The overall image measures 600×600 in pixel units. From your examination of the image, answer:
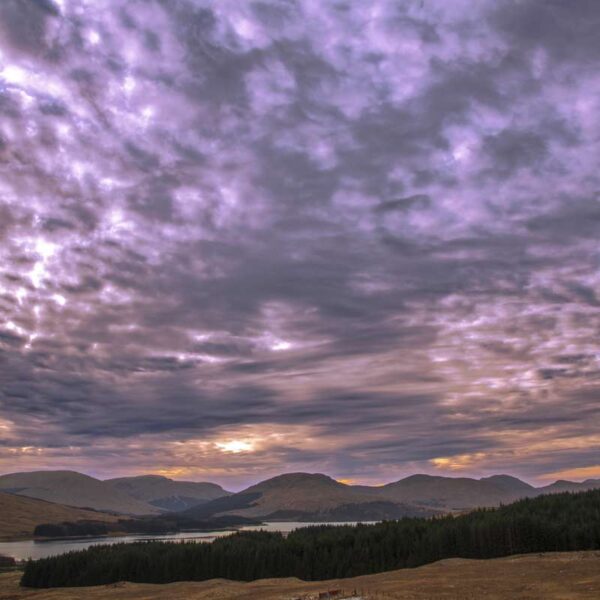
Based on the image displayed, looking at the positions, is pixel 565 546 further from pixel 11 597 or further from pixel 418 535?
pixel 11 597

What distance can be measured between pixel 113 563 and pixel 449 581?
11805 centimetres

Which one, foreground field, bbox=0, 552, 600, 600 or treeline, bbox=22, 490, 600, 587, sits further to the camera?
treeline, bbox=22, 490, 600, 587

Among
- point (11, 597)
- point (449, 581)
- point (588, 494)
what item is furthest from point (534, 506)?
point (11, 597)

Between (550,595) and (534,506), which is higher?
(534,506)

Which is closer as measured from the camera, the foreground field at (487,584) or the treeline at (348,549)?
the foreground field at (487,584)

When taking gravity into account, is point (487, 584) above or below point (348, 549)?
below

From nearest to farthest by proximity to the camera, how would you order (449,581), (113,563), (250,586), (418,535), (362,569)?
(449,581) < (250,586) < (362,569) < (418,535) < (113,563)

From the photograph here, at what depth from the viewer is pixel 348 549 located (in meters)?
144

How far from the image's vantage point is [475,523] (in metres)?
136

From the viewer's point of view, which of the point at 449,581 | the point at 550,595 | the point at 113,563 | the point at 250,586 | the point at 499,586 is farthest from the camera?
the point at 113,563

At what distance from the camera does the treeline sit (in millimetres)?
125938

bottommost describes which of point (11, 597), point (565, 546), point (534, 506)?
point (11, 597)

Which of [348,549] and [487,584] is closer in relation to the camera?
[487,584]

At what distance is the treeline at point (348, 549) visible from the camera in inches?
4958
